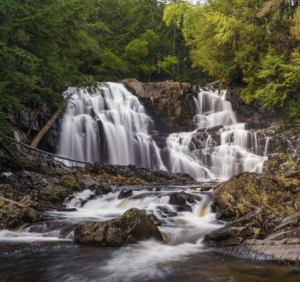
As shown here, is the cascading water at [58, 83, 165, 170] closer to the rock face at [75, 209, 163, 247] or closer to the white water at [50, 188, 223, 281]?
the white water at [50, 188, 223, 281]

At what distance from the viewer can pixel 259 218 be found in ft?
18.4

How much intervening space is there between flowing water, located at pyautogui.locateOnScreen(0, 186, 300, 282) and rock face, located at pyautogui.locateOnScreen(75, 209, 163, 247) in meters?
0.17

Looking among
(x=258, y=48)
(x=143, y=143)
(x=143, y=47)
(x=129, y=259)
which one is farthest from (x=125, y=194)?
(x=143, y=47)

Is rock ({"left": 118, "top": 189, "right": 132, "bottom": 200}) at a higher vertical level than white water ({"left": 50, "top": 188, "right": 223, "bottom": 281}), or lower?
higher

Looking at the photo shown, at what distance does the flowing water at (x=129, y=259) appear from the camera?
159 inches

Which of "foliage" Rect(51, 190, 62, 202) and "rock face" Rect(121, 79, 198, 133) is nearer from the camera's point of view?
"foliage" Rect(51, 190, 62, 202)

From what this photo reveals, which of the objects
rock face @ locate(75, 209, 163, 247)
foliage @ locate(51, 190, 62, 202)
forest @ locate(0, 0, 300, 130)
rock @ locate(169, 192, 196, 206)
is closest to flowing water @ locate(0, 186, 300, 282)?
rock face @ locate(75, 209, 163, 247)

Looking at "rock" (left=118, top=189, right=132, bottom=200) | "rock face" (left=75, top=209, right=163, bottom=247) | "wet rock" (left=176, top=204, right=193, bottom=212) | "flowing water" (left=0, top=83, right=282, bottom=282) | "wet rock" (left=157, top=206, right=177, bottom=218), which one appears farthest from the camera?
"rock" (left=118, top=189, right=132, bottom=200)

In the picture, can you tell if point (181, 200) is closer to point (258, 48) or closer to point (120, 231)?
point (120, 231)

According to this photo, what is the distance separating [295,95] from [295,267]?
16.7m

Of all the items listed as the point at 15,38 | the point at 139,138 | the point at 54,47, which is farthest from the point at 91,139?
the point at 15,38

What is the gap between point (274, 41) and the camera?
63.1 ft

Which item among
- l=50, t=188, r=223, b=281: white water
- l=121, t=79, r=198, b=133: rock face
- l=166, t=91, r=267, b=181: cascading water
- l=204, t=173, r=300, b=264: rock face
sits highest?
l=121, t=79, r=198, b=133: rock face

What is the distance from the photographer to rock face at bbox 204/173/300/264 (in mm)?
4539
